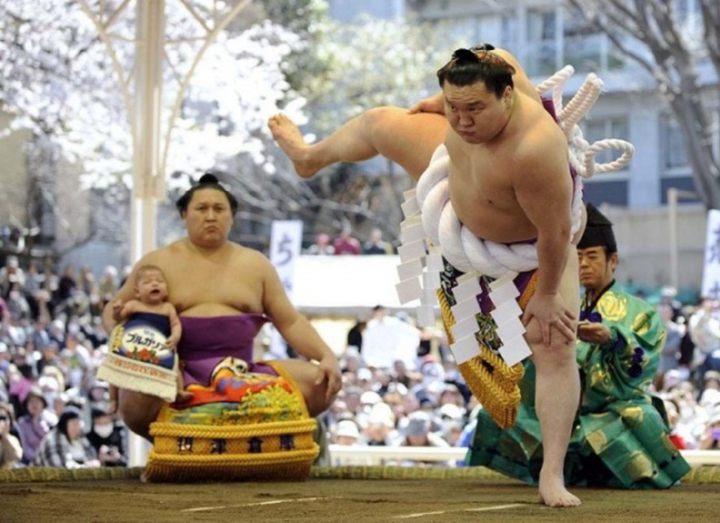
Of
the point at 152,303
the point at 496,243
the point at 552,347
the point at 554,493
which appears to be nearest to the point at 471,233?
the point at 496,243

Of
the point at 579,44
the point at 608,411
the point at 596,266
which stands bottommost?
the point at 608,411

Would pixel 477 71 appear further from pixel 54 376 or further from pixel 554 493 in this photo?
pixel 54 376

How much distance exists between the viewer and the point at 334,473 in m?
4.17

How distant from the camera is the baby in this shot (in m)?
3.82

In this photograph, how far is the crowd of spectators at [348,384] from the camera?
20.6ft

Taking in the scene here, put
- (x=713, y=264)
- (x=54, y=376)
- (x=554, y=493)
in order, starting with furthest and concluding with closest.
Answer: (x=713, y=264)
(x=54, y=376)
(x=554, y=493)

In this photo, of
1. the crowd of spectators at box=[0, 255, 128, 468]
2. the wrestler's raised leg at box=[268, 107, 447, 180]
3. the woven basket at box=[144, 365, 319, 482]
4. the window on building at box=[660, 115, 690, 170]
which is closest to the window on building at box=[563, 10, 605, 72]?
the window on building at box=[660, 115, 690, 170]

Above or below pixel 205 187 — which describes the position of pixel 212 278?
below

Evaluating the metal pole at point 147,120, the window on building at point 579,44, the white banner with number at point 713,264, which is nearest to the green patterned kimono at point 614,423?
the metal pole at point 147,120

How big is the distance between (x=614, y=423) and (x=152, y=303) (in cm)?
121

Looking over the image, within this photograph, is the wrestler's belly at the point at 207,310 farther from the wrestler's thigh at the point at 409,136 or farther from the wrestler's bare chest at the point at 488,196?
the wrestler's bare chest at the point at 488,196

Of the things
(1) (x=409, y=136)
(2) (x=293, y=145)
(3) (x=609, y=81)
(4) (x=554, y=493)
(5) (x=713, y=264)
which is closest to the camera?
(4) (x=554, y=493)

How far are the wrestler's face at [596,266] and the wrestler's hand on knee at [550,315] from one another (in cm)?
76

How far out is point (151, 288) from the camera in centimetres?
385
